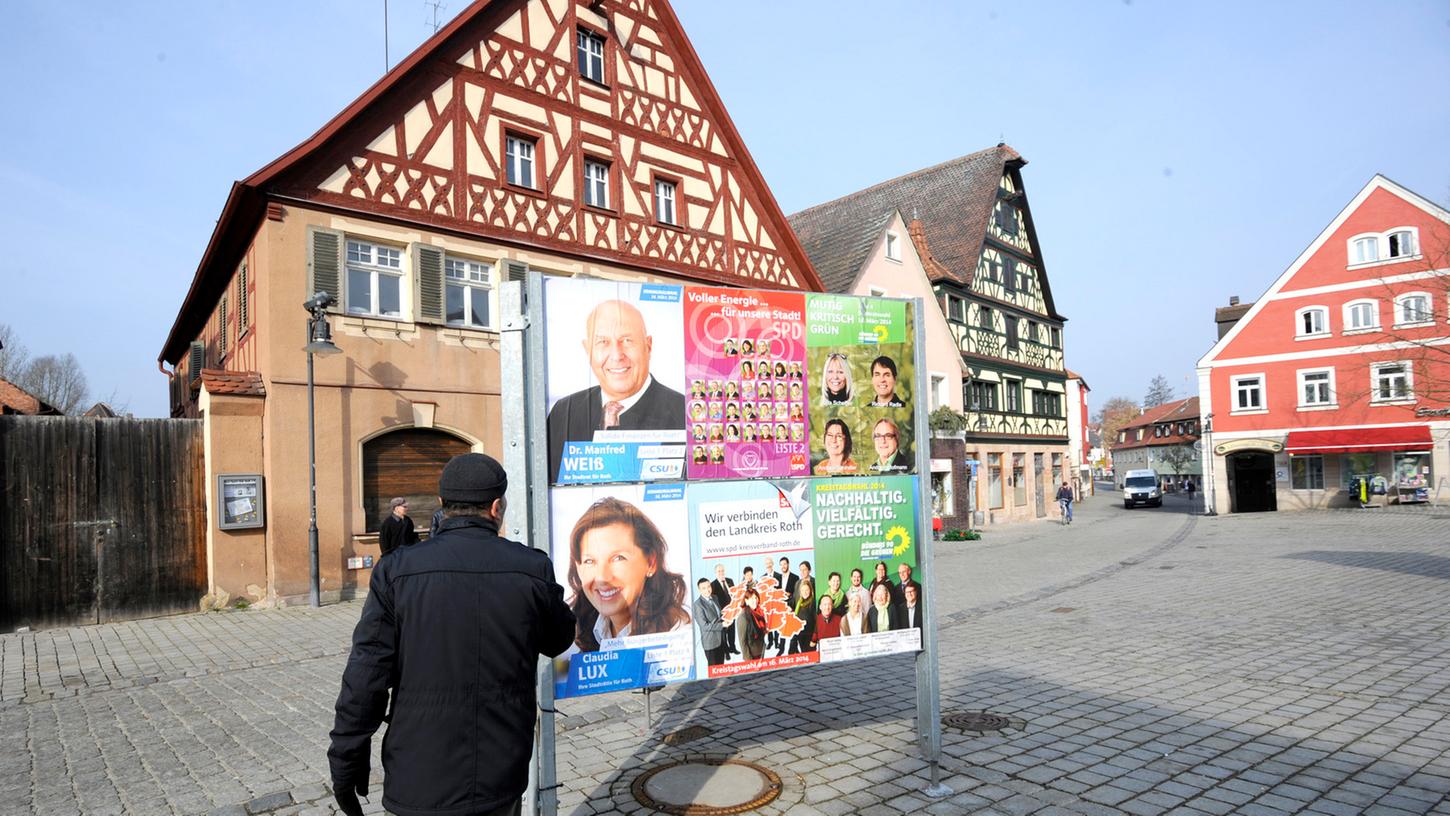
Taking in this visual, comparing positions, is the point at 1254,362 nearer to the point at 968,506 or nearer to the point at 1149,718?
the point at 968,506

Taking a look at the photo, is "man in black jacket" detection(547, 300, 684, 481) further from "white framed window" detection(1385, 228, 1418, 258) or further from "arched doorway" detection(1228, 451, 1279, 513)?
"arched doorway" detection(1228, 451, 1279, 513)

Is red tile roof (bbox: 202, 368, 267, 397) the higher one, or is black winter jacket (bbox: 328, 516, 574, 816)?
red tile roof (bbox: 202, 368, 267, 397)

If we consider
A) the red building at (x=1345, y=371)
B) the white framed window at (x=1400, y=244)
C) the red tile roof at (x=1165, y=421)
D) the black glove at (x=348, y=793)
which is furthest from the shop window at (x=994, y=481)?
the red tile roof at (x=1165, y=421)

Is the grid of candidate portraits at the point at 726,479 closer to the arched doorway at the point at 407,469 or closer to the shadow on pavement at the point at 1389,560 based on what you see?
the arched doorway at the point at 407,469

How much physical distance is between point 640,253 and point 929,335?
1461 centimetres

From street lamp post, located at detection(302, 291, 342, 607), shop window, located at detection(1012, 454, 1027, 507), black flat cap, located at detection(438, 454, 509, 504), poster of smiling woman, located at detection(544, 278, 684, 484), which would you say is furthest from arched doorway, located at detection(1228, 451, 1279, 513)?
black flat cap, located at detection(438, 454, 509, 504)

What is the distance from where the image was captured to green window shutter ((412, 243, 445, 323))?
14148 millimetres

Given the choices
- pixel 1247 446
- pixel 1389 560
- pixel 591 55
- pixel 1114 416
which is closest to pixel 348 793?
pixel 591 55

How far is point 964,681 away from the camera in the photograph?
7066mm

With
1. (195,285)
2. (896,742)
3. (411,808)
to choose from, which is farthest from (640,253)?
(411,808)

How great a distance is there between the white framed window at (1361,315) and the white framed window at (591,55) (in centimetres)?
3043

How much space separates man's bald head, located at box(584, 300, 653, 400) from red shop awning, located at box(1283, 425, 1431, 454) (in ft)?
119

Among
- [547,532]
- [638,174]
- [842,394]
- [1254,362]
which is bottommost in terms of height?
[547,532]

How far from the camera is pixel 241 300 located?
14750 mm
